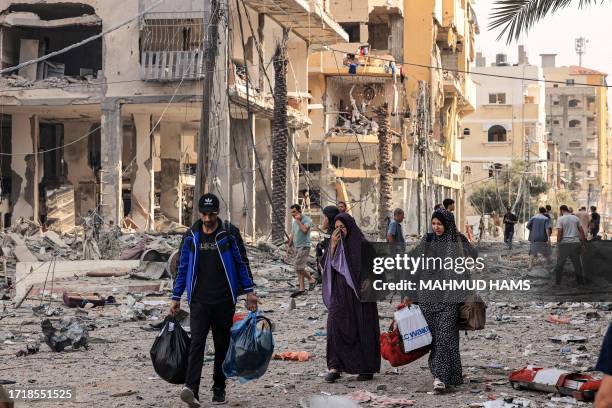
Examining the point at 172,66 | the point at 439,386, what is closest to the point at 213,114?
the point at 172,66

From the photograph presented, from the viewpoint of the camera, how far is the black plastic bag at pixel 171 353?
331 inches

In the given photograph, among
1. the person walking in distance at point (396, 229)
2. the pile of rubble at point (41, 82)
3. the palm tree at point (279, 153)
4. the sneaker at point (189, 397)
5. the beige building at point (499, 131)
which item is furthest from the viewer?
the beige building at point (499, 131)

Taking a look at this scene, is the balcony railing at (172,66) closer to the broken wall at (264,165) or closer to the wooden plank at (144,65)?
the wooden plank at (144,65)

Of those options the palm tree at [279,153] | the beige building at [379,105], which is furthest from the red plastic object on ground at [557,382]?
the beige building at [379,105]

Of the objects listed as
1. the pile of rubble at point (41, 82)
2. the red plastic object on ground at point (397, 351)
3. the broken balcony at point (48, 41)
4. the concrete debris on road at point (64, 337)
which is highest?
the broken balcony at point (48, 41)

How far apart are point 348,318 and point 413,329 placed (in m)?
0.75

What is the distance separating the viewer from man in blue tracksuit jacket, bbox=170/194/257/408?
8.39 m

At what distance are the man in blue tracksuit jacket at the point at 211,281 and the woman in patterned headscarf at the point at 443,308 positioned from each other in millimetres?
1506

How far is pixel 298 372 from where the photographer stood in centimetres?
1034

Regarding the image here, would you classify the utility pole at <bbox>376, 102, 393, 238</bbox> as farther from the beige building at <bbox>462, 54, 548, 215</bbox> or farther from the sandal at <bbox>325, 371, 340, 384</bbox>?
the beige building at <bbox>462, 54, 548, 215</bbox>

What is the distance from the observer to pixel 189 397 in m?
8.11

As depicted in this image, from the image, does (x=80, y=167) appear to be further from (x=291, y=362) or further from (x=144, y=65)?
(x=291, y=362)

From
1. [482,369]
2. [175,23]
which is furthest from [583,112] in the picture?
[482,369]

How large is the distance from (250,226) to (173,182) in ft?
20.0
